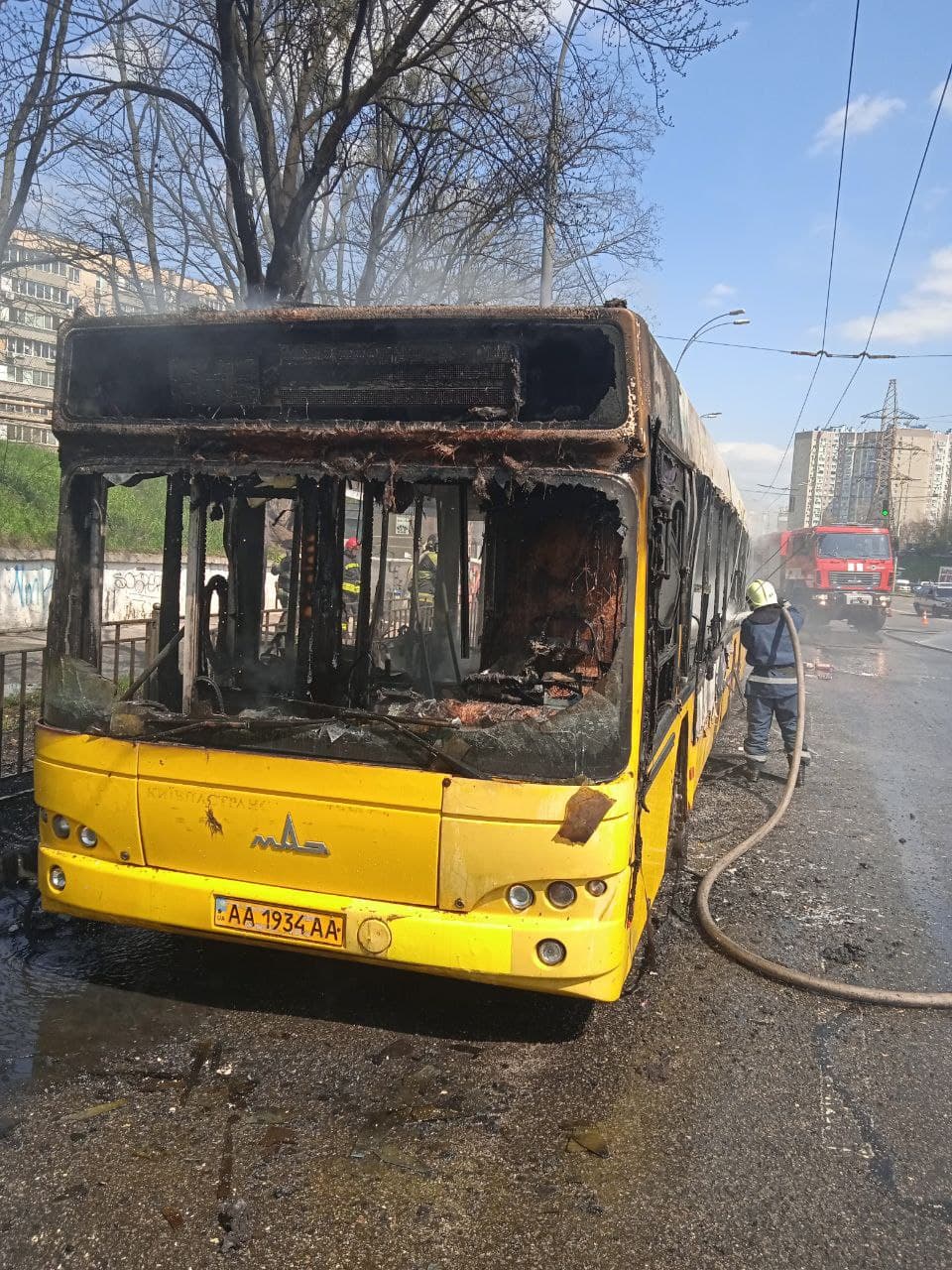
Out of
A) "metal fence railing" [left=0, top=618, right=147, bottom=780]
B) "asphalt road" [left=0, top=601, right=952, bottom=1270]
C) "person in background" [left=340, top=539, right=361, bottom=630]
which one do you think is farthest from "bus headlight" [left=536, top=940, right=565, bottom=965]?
"metal fence railing" [left=0, top=618, right=147, bottom=780]

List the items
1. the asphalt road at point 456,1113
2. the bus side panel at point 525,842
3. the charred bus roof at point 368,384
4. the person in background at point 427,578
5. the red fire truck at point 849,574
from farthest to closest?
the red fire truck at point 849,574 < the person in background at point 427,578 < the charred bus roof at point 368,384 < the bus side panel at point 525,842 < the asphalt road at point 456,1113

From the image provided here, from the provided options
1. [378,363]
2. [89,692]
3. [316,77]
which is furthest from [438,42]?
[89,692]

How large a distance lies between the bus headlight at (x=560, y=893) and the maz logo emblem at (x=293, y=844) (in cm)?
82

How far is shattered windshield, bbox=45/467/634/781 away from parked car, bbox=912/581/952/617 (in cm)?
4047

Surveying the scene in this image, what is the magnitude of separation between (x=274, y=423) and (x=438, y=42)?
7.49m

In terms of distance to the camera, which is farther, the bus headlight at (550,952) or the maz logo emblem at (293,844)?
the maz logo emblem at (293,844)

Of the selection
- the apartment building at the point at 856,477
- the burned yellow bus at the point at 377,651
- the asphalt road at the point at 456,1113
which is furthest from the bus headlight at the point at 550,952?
the apartment building at the point at 856,477

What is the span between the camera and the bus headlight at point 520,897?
11.1 ft

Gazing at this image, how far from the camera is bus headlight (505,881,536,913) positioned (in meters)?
3.38

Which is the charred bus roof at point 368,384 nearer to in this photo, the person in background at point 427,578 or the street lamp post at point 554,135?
the person in background at point 427,578

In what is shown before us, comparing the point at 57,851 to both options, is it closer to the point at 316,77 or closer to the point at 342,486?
the point at 342,486

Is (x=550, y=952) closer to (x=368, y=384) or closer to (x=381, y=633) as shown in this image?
(x=381, y=633)

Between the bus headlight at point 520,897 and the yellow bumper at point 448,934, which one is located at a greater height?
the bus headlight at point 520,897

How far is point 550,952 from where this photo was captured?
338cm
